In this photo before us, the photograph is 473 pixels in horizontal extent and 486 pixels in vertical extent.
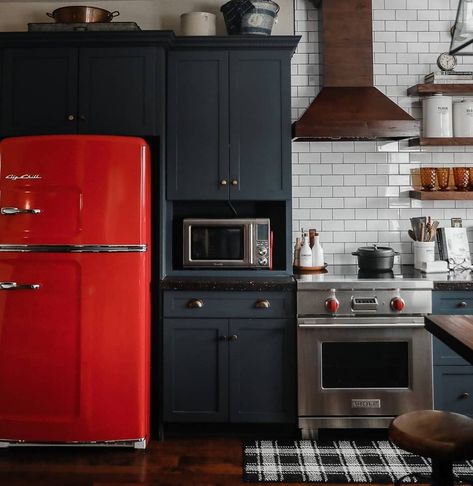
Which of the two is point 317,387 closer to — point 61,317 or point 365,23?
point 61,317

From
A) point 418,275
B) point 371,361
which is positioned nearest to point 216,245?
point 371,361

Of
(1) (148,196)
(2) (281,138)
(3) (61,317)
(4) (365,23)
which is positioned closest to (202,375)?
(3) (61,317)

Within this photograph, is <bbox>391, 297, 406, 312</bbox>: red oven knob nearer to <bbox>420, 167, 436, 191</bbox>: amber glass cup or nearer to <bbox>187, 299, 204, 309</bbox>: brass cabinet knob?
<bbox>420, 167, 436, 191</bbox>: amber glass cup

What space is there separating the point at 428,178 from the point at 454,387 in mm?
1385

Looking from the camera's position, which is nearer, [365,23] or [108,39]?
[108,39]

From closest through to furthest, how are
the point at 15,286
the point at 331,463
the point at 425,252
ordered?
the point at 331,463
the point at 15,286
the point at 425,252

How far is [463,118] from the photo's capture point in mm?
3996

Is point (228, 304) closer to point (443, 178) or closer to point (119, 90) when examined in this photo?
point (119, 90)

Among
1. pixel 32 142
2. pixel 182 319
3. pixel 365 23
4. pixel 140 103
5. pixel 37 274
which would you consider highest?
pixel 365 23

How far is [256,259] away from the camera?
11.9ft

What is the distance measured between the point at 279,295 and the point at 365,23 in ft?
6.53

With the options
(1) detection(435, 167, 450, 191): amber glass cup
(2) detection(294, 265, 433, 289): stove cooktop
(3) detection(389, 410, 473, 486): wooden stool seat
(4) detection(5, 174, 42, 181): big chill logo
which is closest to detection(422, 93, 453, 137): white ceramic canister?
(1) detection(435, 167, 450, 191): amber glass cup

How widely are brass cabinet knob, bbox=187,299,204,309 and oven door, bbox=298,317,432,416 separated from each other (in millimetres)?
596

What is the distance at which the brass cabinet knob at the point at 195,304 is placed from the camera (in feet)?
11.2
